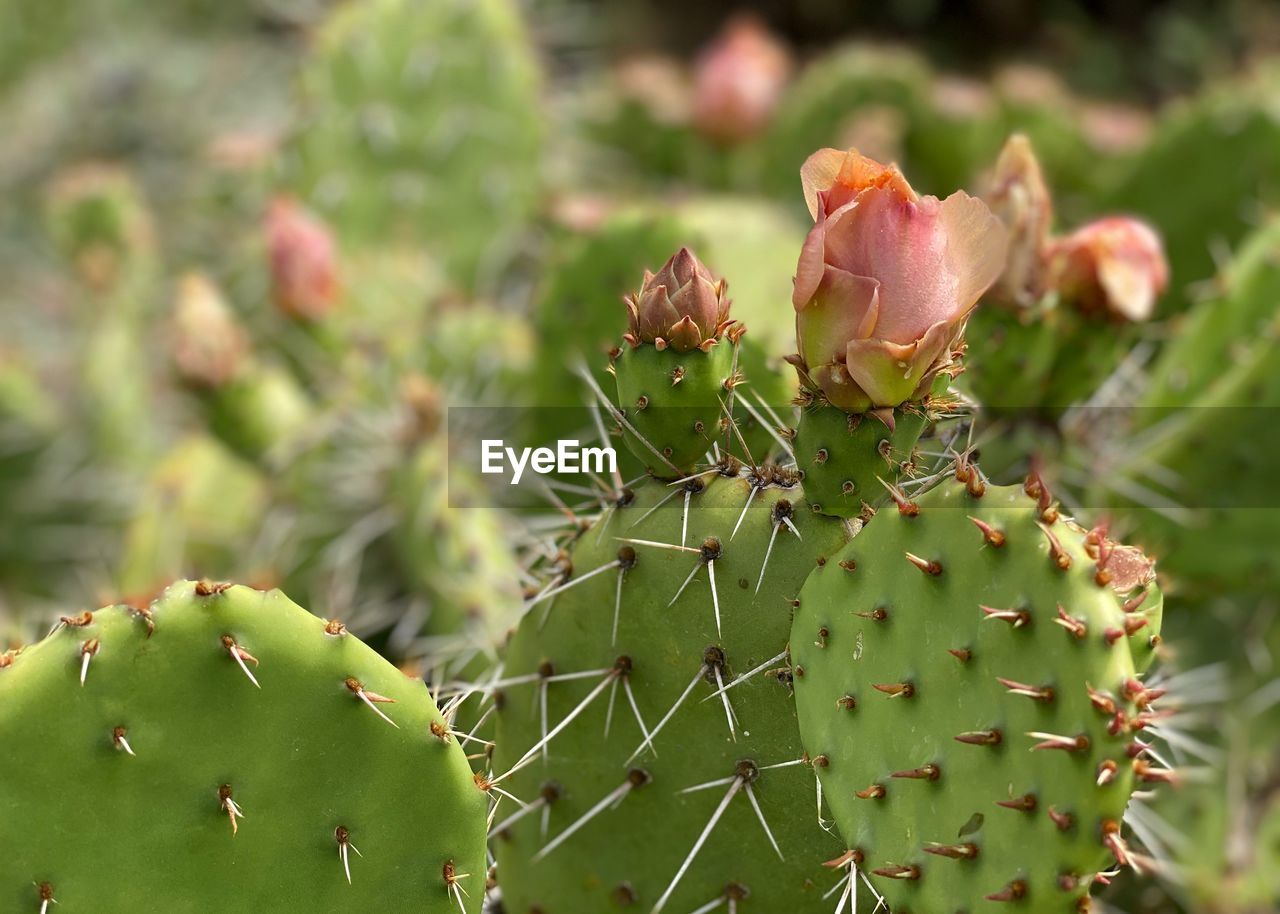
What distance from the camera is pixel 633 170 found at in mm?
4082

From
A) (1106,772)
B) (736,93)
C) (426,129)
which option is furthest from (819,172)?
(736,93)

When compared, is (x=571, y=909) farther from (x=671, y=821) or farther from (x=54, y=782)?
(x=54, y=782)

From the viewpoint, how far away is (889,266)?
86cm

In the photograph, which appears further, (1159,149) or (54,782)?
(1159,149)

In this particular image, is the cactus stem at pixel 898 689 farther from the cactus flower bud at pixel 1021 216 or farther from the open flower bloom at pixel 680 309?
the cactus flower bud at pixel 1021 216

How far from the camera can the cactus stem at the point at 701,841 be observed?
1037 mm

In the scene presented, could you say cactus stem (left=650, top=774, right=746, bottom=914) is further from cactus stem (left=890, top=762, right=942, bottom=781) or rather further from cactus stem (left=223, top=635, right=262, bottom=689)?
cactus stem (left=223, top=635, right=262, bottom=689)

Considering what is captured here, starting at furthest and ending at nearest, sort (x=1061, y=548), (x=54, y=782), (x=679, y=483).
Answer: (x=679, y=483), (x=54, y=782), (x=1061, y=548)

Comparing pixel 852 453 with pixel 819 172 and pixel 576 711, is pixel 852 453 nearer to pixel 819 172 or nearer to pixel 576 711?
pixel 819 172

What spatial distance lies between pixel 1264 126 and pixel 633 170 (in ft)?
6.40

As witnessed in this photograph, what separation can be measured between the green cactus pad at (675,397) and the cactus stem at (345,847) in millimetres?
363

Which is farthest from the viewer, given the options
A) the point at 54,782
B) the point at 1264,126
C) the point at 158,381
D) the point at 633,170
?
the point at 633,170

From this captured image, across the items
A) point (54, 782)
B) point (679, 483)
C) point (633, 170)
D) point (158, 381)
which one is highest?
point (679, 483)

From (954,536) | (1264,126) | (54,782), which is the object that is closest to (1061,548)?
(954,536)
